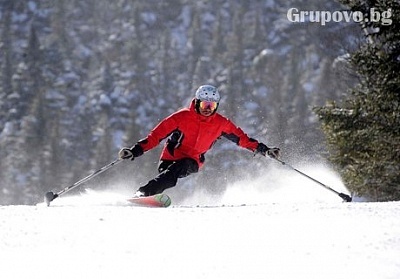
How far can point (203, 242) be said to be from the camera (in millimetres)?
3924

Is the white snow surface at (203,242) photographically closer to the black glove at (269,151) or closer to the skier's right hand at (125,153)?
the skier's right hand at (125,153)

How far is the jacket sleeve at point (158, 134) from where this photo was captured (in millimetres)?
7348

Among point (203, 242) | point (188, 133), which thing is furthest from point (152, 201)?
point (203, 242)

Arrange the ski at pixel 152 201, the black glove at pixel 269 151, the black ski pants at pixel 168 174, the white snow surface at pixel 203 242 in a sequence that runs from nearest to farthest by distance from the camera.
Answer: the white snow surface at pixel 203 242 < the ski at pixel 152 201 < the black ski pants at pixel 168 174 < the black glove at pixel 269 151

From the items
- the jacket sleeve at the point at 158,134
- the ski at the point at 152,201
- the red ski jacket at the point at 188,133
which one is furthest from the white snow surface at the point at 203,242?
the red ski jacket at the point at 188,133

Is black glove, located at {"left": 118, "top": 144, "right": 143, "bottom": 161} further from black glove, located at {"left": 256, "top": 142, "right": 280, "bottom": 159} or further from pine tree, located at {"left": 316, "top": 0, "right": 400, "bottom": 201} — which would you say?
pine tree, located at {"left": 316, "top": 0, "right": 400, "bottom": 201}

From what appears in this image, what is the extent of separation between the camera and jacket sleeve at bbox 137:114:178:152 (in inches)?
289

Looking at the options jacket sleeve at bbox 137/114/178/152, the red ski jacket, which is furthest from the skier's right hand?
the red ski jacket

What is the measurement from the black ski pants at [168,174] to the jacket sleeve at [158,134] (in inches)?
13.8

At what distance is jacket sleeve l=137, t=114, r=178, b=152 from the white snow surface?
81.9 inches

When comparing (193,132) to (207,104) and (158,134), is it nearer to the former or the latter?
(207,104)

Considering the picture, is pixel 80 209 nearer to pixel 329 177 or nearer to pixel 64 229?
pixel 64 229

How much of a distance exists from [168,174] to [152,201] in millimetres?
806

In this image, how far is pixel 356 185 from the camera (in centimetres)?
1268
